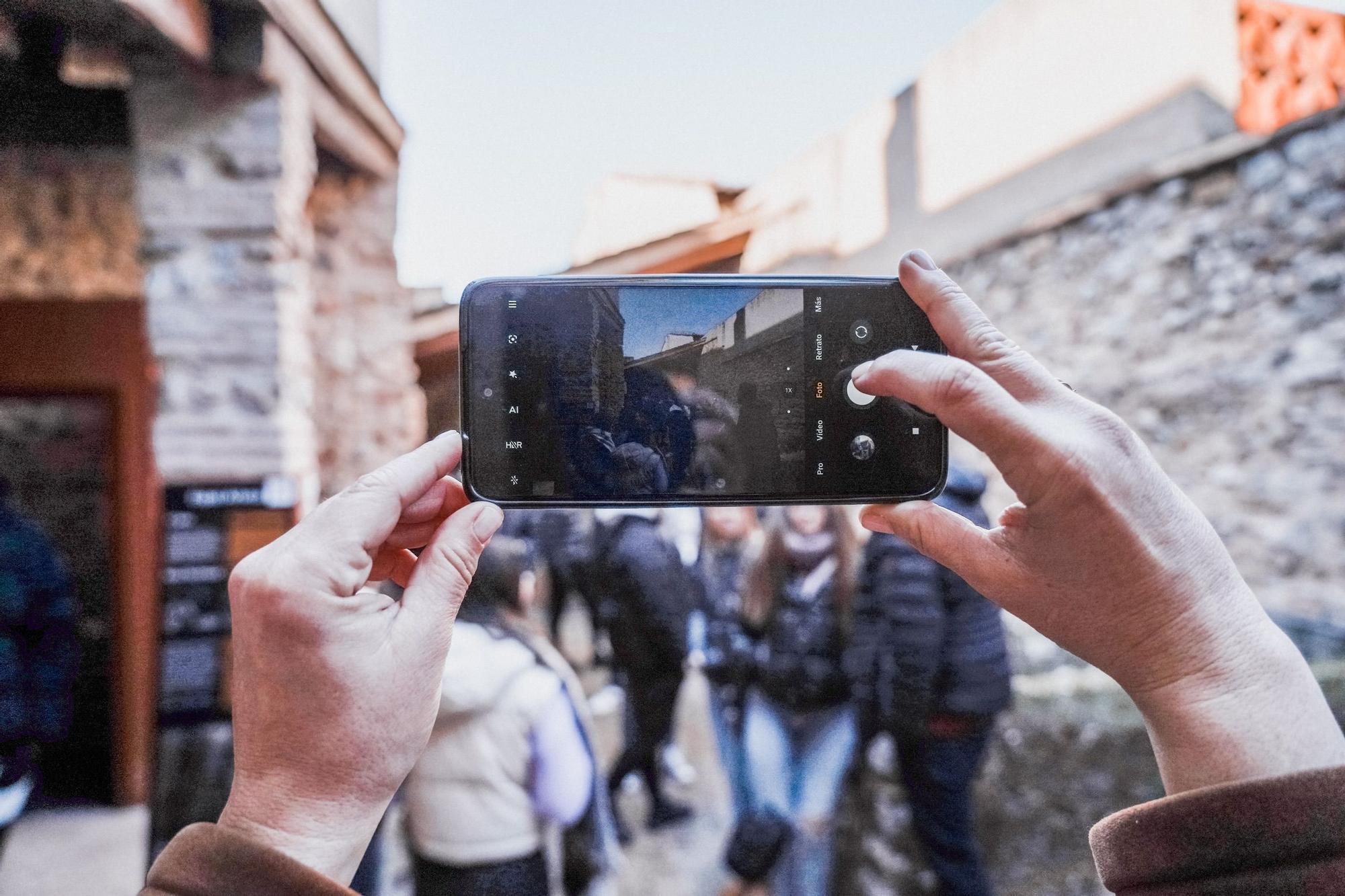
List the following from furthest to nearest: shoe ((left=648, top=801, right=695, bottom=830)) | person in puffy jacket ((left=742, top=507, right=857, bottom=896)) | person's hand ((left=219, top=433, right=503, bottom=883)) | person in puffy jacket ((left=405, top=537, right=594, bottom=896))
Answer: shoe ((left=648, top=801, right=695, bottom=830)), person in puffy jacket ((left=742, top=507, right=857, bottom=896)), person in puffy jacket ((left=405, top=537, right=594, bottom=896)), person's hand ((left=219, top=433, right=503, bottom=883))

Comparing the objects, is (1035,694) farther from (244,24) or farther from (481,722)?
(244,24)

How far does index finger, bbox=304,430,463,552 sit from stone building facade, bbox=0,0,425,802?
153 centimetres

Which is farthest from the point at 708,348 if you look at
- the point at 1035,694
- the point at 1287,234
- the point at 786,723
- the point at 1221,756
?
the point at 1287,234

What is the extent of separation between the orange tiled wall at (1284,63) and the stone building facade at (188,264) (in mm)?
4229

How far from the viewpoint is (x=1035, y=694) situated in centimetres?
307

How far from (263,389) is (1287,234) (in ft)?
13.9

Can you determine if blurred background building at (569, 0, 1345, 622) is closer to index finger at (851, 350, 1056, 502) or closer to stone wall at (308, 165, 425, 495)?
stone wall at (308, 165, 425, 495)

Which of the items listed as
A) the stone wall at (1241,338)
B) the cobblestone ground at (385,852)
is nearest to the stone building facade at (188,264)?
the cobblestone ground at (385,852)

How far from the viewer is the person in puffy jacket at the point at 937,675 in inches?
80.4

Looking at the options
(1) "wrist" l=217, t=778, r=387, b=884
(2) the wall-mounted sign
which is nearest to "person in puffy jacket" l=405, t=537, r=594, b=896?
(2) the wall-mounted sign

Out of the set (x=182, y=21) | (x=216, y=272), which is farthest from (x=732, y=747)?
(x=182, y=21)

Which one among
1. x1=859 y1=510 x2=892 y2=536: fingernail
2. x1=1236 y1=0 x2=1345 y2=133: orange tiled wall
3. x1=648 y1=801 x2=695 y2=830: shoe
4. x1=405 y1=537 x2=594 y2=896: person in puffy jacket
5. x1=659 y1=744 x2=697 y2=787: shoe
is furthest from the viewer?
x1=1236 y1=0 x2=1345 y2=133: orange tiled wall

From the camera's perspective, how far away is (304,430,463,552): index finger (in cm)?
68

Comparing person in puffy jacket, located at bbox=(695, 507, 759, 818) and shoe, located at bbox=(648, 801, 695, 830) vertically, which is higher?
person in puffy jacket, located at bbox=(695, 507, 759, 818)
